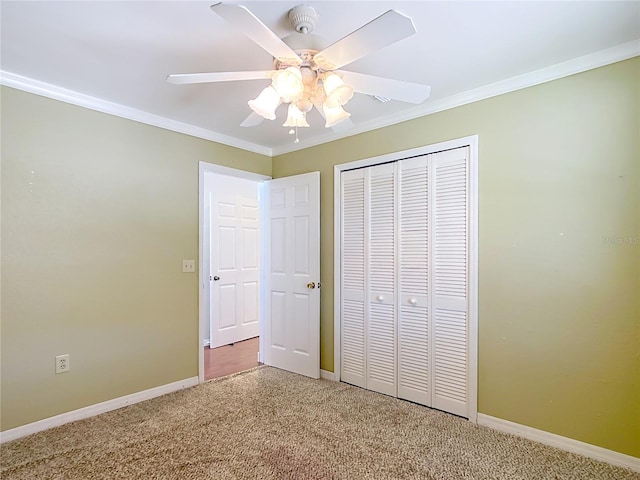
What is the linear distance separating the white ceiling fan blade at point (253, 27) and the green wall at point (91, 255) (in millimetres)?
1882

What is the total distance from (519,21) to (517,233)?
1.23 metres

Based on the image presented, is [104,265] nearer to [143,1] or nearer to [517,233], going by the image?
[143,1]

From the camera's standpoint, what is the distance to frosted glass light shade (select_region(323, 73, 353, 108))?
4.95 feet

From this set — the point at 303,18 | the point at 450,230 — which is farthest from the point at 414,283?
the point at 303,18

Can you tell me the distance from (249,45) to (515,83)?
1.73 metres

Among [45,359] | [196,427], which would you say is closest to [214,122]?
[45,359]

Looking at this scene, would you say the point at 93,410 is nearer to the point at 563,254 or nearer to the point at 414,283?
the point at 414,283

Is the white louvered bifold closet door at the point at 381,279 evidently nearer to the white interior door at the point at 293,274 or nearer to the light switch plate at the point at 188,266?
the white interior door at the point at 293,274

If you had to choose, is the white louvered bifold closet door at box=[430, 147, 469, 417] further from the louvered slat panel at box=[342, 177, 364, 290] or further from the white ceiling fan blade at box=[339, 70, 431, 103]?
the white ceiling fan blade at box=[339, 70, 431, 103]

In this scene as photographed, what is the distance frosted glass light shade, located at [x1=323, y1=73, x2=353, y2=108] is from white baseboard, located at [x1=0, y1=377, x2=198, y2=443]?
2702mm

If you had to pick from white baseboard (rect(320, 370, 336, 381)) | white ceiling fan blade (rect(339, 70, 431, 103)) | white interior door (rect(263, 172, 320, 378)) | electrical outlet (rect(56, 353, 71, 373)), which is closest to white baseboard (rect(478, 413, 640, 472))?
white baseboard (rect(320, 370, 336, 381))

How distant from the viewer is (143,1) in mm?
1532

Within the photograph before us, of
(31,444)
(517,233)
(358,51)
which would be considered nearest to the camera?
(358,51)

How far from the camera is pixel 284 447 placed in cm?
208
